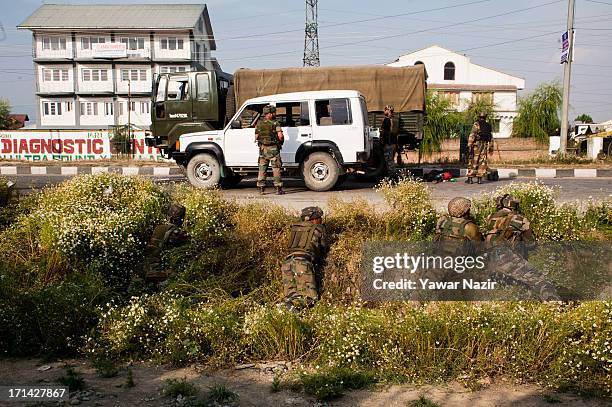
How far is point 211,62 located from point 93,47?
38.4ft

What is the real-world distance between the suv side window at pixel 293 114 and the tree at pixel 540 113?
1531cm

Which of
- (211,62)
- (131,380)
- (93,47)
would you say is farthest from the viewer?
(211,62)

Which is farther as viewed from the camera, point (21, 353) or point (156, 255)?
point (156, 255)

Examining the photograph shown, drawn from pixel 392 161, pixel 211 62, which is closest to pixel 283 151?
pixel 392 161

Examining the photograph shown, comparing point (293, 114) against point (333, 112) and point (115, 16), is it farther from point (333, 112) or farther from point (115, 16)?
point (115, 16)

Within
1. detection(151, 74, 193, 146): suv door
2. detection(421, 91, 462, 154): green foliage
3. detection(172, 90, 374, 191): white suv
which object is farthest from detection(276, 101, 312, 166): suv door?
detection(421, 91, 462, 154): green foliage

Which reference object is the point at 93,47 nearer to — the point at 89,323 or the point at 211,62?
the point at 211,62

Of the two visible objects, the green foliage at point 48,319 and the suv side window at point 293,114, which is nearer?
the green foliage at point 48,319

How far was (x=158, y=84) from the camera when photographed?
1277 cm

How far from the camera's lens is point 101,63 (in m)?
47.2

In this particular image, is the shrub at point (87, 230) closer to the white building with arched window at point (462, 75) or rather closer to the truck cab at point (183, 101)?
the truck cab at point (183, 101)

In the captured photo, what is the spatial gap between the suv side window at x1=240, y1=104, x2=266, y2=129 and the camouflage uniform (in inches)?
24.4

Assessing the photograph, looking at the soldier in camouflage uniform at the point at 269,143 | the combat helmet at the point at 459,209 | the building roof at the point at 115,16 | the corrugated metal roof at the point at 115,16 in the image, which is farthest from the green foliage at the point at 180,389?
the corrugated metal roof at the point at 115,16

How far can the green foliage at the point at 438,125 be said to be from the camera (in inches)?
770
